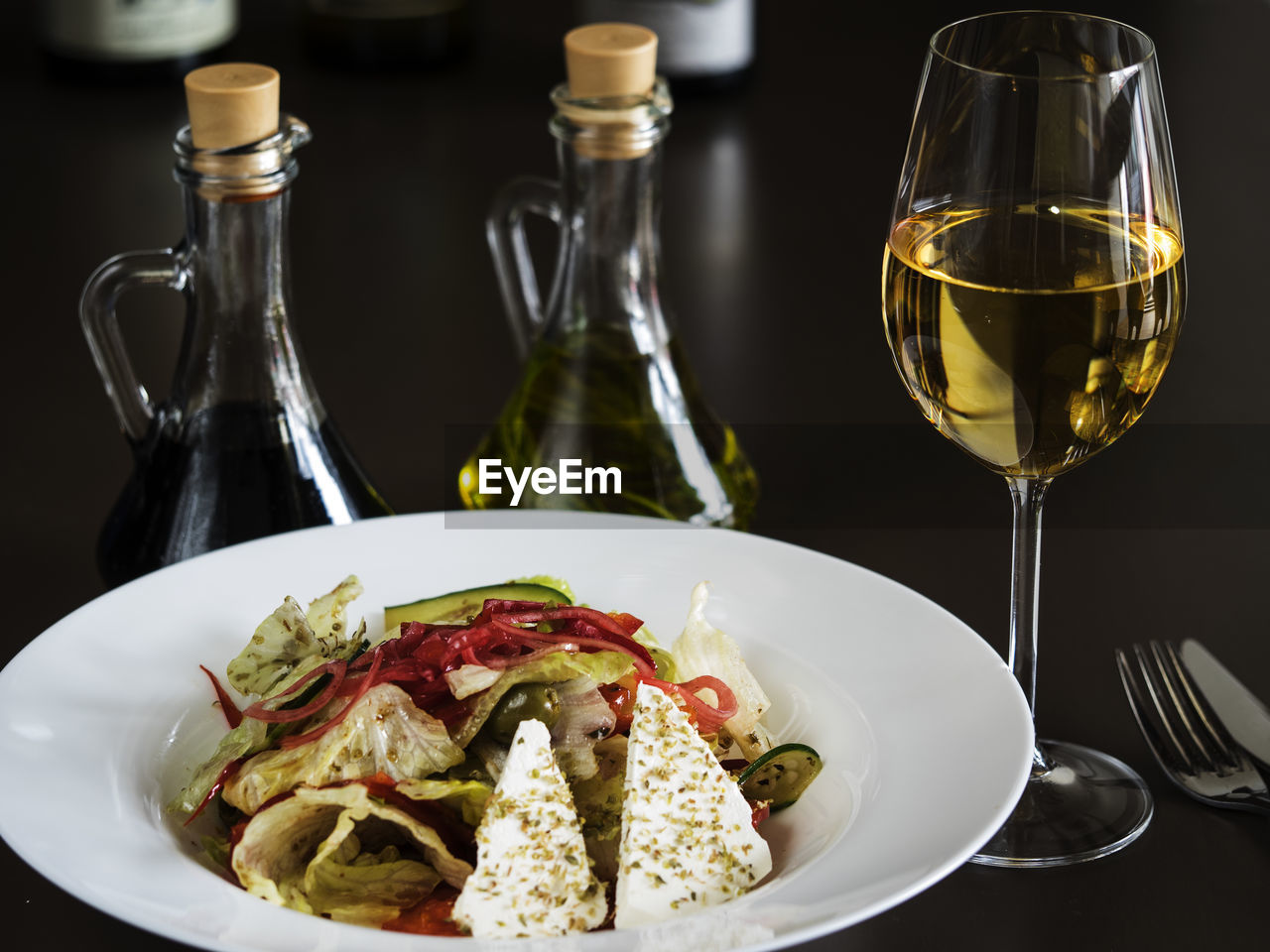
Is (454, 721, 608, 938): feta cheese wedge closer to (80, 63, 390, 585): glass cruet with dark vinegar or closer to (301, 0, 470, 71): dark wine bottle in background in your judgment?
(80, 63, 390, 585): glass cruet with dark vinegar

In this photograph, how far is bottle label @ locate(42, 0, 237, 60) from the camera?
2346 millimetres

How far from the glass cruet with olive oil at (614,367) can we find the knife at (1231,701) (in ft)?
1.32

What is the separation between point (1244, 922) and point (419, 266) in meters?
1.36

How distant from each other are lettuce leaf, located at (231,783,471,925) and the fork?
1.62 ft

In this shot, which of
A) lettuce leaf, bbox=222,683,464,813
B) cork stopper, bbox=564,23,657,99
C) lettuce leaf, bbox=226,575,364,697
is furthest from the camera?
cork stopper, bbox=564,23,657,99

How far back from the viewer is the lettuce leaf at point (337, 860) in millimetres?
864

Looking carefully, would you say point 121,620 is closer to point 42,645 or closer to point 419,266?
point 42,645

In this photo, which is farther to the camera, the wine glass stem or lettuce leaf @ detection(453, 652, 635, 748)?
the wine glass stem

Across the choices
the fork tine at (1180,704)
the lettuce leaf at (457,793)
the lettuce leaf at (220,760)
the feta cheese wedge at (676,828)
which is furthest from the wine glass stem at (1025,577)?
the lettuce leaf at (220,760)

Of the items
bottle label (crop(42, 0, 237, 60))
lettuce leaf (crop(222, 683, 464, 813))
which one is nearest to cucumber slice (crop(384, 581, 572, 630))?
lettuce leaf (crop(222, 683, 464, 813))

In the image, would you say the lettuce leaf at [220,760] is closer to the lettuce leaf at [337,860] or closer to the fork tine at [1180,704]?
the lettuce leaf at [337,860]

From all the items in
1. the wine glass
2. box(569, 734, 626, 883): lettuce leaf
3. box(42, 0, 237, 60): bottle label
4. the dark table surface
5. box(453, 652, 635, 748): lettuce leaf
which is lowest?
the dark table surface

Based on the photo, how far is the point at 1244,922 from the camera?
92cm

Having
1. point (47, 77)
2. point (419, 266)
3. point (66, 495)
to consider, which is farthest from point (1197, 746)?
point (47, 77)
